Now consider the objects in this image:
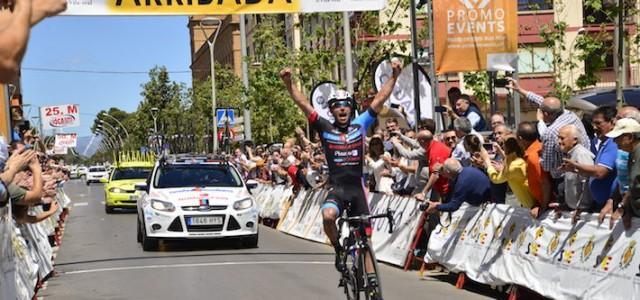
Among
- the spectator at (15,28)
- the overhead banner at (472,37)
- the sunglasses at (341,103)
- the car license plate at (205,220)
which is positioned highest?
the overhead banner at (472,37)

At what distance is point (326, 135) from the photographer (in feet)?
30.2

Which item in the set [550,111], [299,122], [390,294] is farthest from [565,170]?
[299,122]

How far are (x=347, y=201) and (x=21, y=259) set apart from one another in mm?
→ 3767

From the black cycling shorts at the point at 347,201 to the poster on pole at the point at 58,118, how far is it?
198 ft

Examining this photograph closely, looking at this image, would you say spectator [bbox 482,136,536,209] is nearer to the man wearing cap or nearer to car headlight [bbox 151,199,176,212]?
the man wearing cap

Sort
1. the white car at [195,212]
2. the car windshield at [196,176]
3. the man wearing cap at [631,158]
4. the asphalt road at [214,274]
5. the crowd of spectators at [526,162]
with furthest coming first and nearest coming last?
the car windshield at [196,176] < the white car at [195,212] < the asphalt road at [214,274] < the crowd of spectators at [526,162] < the man wearing cap at [631,158]

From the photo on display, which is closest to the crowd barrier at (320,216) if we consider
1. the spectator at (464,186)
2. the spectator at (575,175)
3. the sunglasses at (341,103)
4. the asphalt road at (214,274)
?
the asphalt road at (214,274)

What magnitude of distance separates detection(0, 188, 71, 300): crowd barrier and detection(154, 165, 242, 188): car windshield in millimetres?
3140

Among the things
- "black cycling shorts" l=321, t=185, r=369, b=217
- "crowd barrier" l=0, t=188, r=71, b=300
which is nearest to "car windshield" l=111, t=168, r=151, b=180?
"crowd barrier" l=0, t=188, r=71, b=300

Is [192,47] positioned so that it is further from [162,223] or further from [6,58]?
[6,58]

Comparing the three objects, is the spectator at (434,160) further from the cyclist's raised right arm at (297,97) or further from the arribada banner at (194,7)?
the cyclist's raised right arm at (297,97)

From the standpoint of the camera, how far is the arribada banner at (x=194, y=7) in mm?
14688

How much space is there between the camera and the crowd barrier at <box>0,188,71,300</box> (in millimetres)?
8695

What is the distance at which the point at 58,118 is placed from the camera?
68.2 m
